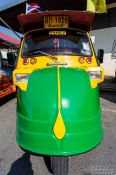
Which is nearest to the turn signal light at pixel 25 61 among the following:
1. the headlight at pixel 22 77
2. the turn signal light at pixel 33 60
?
the turn signal light at pixel 33 60

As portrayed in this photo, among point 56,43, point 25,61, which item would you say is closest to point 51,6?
point 56,43

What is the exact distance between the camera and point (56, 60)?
13.9 feet

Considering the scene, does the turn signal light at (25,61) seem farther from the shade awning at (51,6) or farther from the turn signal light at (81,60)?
the shade awning at (51,6)

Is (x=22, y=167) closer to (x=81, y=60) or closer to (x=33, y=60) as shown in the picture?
(x=33, y=60)

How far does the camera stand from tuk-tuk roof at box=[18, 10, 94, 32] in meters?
4.38

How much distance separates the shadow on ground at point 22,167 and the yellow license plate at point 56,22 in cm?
245

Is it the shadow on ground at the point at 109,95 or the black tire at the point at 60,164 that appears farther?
the shadow on ground at the point at 109,95

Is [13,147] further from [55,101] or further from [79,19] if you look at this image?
[79,19]

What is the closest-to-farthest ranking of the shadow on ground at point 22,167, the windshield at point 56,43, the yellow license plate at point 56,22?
the shadow on ground at point 22,167, the windshield at point 56,43, the yellow license plate at point 56,22

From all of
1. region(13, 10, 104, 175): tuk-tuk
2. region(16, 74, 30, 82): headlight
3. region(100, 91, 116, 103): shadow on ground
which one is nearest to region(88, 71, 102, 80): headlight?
region(13, 10, 104, 175): tuk-tuk

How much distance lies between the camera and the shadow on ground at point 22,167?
11.5 feet

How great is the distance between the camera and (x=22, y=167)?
12.0 ft

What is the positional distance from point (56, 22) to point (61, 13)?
23 centimetres

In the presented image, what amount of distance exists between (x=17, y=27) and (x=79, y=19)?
577 inches
